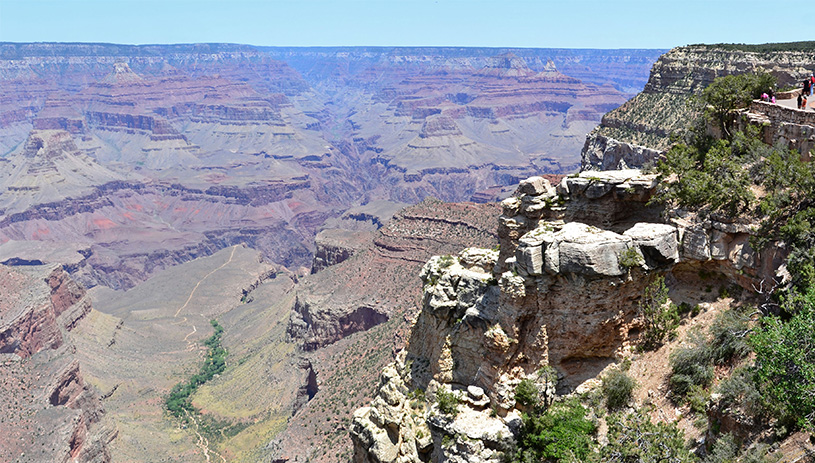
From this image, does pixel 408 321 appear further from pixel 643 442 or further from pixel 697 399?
pixel 643 442

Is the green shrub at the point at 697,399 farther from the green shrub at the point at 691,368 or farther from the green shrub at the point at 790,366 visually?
the green shrub at the point at 790,366

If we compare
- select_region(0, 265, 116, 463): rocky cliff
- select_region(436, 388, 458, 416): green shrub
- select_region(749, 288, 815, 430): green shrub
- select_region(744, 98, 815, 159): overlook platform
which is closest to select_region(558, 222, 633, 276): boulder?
select_region(749, 288, 815, 430): green shrub

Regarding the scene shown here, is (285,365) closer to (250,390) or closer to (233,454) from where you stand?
(250,390)

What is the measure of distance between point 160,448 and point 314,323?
82.4 feet

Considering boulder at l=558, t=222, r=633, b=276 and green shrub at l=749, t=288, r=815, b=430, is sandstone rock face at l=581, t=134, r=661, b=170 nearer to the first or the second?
boulder at l=558, t=222, r=633, b=276

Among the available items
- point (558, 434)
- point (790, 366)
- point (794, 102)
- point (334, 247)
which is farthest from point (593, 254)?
point (334, 247)

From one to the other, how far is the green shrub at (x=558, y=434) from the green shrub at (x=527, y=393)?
0.48 meters

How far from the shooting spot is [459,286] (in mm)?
27547

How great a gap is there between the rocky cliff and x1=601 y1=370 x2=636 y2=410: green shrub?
57.4 meters

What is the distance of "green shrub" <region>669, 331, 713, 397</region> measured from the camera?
22.0 metres

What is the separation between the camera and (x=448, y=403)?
995 inches

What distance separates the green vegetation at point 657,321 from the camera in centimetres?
2420

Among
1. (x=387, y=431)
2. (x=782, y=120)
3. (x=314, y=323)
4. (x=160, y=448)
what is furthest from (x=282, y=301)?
(x=782, y=120)

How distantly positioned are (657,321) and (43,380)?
246 ft
